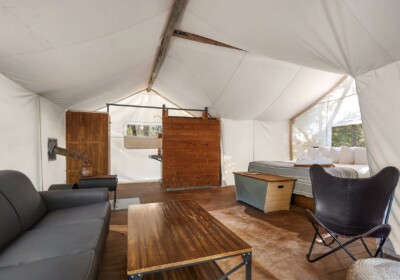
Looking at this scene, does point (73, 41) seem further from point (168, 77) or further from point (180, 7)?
point (168, 77)

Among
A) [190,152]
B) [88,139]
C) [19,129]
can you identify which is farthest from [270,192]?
[88,139]

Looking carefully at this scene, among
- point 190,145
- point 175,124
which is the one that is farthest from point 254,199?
point 175,124

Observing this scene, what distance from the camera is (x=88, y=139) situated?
4926mm

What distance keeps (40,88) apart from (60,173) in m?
2.01

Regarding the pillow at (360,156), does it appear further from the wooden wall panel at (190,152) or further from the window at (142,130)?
the window at (142,130)

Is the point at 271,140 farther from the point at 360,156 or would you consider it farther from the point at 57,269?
the point at 57,269

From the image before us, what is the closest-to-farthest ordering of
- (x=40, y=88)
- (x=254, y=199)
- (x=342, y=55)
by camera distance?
(x=342, y=55) → (x=40, y=88) → (x=254, y=199)

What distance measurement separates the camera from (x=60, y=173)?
4.14m

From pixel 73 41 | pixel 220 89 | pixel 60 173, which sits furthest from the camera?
pixel 220 89

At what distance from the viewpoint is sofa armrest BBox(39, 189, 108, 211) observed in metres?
2.13

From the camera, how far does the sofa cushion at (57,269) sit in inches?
38.7

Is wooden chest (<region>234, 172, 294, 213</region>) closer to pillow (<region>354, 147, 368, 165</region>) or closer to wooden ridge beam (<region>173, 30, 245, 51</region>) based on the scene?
pillow (<region>354, 147, 368, 165</region>)

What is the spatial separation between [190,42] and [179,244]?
3169 millimetres

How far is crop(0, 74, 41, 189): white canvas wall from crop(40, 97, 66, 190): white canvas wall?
0.57 ft
